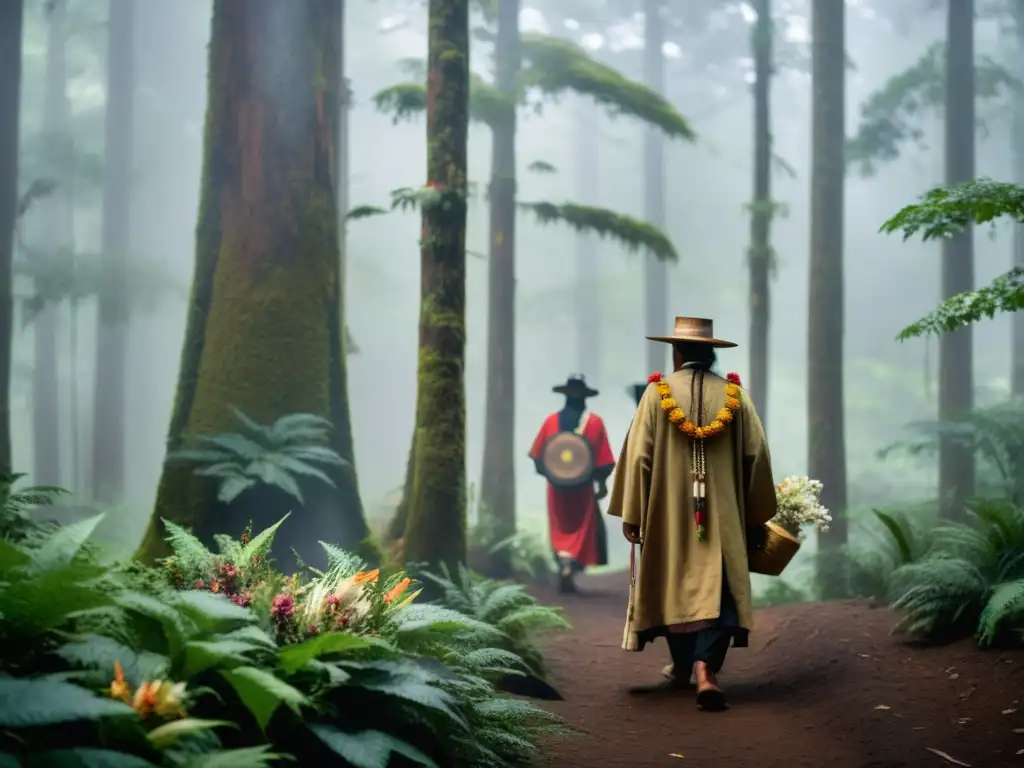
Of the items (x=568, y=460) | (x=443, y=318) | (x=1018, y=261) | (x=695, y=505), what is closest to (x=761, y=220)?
(x=568, y=460)

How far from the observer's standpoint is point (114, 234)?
25.0 meters

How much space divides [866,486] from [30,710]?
1258 inches

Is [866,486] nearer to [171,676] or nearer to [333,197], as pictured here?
[333,197]

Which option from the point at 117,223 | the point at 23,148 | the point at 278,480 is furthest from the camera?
the point at 23,148

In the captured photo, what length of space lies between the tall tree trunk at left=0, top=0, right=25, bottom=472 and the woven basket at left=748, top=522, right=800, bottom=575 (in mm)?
10656

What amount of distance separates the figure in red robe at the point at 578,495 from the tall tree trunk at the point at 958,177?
26.5 ft

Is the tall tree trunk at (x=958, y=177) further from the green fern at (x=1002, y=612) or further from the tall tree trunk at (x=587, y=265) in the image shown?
the tall tree trunk at (x=587, y=265)

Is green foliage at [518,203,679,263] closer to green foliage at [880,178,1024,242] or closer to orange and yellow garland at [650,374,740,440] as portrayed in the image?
green foliage at [880,178,1024,242]

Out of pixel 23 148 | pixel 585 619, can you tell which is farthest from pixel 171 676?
pixel 23 148

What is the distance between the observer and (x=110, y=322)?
21.4 metres

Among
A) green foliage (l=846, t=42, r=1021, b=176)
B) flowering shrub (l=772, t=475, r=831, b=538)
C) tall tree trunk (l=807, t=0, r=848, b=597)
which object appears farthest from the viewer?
green foliage (l=846, t=42, r=1021, b=176)

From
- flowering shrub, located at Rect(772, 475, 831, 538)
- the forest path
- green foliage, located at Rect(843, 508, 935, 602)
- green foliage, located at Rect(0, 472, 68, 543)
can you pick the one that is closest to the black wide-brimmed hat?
green foliage, located at Rect(843, 508, 935, 602)

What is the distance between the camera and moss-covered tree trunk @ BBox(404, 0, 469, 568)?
852 cm

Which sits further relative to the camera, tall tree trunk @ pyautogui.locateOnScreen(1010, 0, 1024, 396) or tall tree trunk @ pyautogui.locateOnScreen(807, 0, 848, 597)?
tall tree trunk @ pyautogui.locateOnScreen(1010, 0, 1024, 396)
